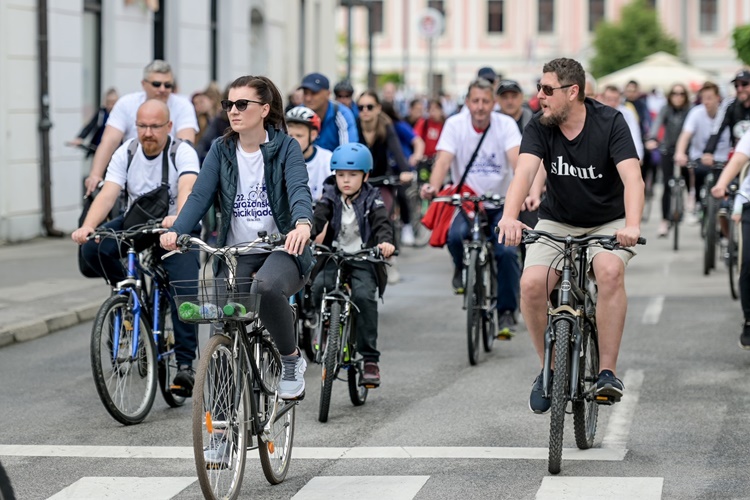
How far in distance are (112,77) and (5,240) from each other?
411 centimetres

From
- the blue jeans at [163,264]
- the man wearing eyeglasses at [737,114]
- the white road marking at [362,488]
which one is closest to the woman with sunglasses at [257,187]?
the white road marking at [362,488]

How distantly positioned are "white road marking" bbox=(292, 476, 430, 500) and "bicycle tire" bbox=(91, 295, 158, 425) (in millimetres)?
1590

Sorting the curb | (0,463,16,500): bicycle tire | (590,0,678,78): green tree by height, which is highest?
(590,0,678,78): green tree

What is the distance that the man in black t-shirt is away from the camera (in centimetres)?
710

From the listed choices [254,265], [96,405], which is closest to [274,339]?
[254,265]

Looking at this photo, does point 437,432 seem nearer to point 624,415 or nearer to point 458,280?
point 624,415

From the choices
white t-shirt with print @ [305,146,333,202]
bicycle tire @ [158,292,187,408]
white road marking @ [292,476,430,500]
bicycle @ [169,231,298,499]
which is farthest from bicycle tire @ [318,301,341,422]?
white t-shirt with print @ [305,146,333,202]

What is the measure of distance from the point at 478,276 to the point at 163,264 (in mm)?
2684

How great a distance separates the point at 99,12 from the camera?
20734 millimetres

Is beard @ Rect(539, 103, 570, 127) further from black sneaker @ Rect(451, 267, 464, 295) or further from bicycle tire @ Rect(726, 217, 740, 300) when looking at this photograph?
bicycle tire @ Rect(726, 217, 740, 300)

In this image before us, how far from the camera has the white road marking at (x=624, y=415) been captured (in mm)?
7566

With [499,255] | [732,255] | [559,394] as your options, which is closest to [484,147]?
[499,255]

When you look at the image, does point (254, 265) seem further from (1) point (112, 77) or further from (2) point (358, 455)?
(1) point (112, 77)

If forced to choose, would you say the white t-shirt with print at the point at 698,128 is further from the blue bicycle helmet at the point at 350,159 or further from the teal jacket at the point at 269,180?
the teal jacket at the point at 269,180
